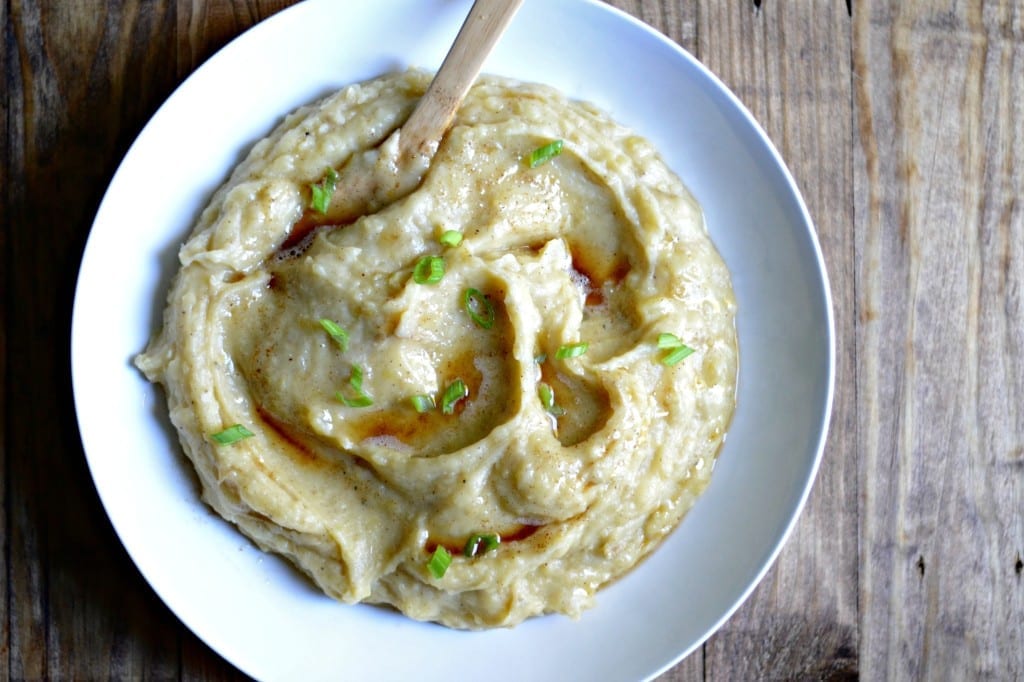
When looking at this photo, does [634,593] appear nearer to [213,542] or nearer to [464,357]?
[464,357]

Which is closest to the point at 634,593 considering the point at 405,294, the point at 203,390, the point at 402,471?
the point at 402,471

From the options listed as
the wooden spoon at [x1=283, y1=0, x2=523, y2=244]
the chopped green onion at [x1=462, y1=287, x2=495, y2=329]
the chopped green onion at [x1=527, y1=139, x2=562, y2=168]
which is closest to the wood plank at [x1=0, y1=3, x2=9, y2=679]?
the wooden spoon at [x1=283, y1=0, x2=523, y2=244]

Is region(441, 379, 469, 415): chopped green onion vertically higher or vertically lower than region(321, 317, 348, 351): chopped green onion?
lower

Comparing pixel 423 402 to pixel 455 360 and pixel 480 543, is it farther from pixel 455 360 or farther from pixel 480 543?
pixel 480 543

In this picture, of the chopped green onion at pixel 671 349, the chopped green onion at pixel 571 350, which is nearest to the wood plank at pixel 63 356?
the chopped green onion at pixel 571 350

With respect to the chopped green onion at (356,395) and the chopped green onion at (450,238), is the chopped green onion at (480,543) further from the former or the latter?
the chopped green onion at (450,238)

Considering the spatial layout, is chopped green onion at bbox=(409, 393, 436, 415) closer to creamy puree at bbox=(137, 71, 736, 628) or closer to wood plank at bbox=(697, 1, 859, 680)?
creamy puree at bbox=(137, 71, 736, 628)

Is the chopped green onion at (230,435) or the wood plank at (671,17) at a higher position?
the wood plank at (671,17)

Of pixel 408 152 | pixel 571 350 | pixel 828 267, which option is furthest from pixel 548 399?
pixel 828 267
